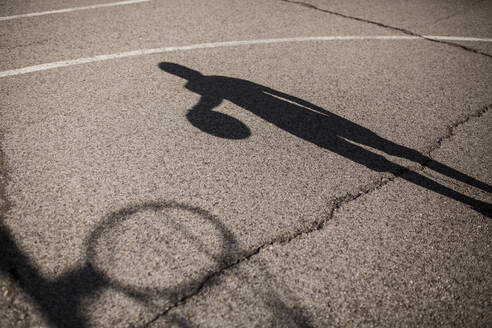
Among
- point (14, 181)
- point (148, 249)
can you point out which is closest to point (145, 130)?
point (14, 181)

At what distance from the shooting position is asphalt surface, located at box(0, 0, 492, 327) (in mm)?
2367

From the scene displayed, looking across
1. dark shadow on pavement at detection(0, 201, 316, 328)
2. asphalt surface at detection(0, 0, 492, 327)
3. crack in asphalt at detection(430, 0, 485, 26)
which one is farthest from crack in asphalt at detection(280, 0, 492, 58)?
dark shadow on pavement at detection(0, 201, 316, 328)

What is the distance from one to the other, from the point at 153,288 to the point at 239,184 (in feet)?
4.18

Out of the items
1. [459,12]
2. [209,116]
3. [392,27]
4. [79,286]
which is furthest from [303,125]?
[459,12]

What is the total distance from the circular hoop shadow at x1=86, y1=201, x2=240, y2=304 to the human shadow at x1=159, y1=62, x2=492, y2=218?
123 centimetres

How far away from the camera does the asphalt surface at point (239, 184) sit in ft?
7.77

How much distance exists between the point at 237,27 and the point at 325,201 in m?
4.60

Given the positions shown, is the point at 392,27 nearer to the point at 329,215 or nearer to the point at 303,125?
the point at 303,125

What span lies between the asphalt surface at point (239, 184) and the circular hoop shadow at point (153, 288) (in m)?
0.01

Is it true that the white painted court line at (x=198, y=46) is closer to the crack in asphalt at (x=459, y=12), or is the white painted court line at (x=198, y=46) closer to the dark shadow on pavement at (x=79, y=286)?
the crack in asphalt at (x=459, y=12)

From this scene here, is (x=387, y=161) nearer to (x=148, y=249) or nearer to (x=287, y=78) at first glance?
(x=287, y=78)

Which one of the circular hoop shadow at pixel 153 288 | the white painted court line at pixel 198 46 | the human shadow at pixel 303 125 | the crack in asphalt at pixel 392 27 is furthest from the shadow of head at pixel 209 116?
the crack in asphalt at pixel 392 27

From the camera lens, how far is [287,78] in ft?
16.4

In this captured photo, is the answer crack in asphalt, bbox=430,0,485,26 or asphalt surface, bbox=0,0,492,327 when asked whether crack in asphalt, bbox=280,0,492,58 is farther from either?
crack in asphalt, bbox=430,0,485,26
